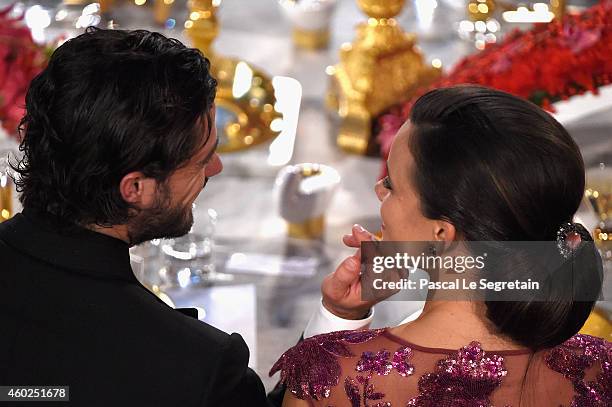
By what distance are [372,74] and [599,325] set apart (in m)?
1.62

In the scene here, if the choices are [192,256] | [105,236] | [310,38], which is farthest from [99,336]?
[310,38]

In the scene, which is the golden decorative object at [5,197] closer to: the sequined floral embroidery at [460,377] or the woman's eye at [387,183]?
the woman's eye at [387,183]

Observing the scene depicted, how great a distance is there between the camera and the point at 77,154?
1.39 m

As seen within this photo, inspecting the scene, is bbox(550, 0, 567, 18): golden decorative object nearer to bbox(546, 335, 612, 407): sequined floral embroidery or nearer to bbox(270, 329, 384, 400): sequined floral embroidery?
bbox(546, 335, 612, 407): sequined floral embroidery

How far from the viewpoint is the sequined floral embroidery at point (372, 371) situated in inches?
54.8

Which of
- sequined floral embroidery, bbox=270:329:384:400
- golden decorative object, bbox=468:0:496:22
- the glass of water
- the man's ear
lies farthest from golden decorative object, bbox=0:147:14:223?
golden decorative object, bbox=468:0:496:22

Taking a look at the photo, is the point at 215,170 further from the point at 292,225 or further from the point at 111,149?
the point at 292,225

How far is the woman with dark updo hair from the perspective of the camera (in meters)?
1.32

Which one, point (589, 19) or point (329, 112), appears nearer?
point (589, 19)

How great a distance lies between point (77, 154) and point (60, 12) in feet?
7.43

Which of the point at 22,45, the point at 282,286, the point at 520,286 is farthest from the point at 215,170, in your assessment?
the point at 22,45

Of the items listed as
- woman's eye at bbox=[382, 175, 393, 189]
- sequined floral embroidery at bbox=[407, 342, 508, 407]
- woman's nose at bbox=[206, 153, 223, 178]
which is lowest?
sequined floral embroidery at bbox=[407, 342, 508, 407]

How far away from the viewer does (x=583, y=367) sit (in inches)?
57.1

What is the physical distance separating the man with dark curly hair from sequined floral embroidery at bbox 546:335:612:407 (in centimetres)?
42
